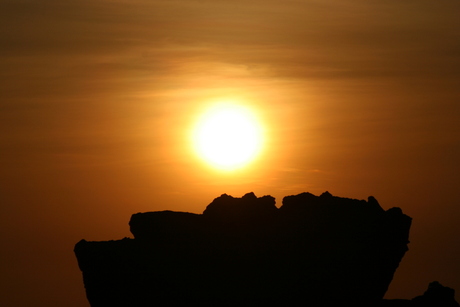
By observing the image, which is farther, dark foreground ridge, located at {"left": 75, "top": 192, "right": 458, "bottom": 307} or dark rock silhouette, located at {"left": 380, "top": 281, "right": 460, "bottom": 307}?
dark rock silhouette, located at {"left": 380, "top": 281, "right": 460, "bottom": 307}

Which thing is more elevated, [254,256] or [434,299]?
[254,256]

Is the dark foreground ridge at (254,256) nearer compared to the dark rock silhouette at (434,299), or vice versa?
the dark foreground ridge at (254,256)

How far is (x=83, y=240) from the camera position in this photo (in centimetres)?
17450

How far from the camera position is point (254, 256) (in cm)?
17038

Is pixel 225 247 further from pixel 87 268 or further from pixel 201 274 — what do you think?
pixel 87 268

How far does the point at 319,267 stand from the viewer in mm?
171250

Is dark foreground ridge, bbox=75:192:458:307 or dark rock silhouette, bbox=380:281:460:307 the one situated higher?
dark foreground ridge, bbox=75:192:458:307

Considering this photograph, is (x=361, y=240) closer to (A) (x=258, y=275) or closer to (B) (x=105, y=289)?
(A) (x=258, y=275)

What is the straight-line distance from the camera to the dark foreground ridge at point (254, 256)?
169500 mm

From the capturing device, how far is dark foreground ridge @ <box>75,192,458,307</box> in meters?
170

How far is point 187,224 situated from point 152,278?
750 centimetres

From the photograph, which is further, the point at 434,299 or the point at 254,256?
the point at 434,299

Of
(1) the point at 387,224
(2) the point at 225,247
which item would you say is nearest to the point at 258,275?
(2) the point at 225,247

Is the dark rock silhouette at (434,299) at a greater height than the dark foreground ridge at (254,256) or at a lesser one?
lesser
